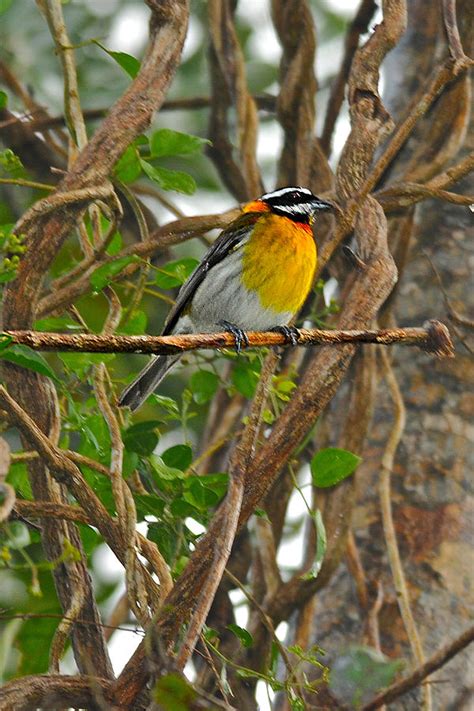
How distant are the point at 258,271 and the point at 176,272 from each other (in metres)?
0.58

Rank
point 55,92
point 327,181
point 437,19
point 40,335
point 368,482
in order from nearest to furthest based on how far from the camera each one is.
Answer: point 40,335
point 368,482
point 327,181
point 437,19
point 55,92

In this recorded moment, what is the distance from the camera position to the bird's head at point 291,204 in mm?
3789

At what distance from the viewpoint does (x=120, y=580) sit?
187 inches

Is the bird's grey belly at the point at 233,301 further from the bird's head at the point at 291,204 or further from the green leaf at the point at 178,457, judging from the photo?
the green leaf at the point at 178,457

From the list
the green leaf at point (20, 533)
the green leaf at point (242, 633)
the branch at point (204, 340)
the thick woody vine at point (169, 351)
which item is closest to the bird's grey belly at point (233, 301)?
the thick woody vine at point (169, 351)

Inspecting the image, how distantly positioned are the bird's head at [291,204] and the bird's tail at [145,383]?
655 millimetres

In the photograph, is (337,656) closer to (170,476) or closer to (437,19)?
(170,476)

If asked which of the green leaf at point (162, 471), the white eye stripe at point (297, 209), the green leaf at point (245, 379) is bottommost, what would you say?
the green leaf at point (162, 471)

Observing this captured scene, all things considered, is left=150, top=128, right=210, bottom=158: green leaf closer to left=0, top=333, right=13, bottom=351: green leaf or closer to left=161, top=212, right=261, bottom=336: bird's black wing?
left=161, top=212, right=261, bottom=336: bird's black wing

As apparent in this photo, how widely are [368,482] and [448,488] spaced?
0.25 m

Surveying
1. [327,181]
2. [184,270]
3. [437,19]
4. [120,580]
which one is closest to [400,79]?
[437,19]

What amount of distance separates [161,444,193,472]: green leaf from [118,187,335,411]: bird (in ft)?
2.49

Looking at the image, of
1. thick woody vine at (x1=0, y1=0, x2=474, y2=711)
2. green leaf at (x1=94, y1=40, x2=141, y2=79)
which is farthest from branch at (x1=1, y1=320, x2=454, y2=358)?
green leaf at (x1=94, y1=40, x2=141, y2=79)

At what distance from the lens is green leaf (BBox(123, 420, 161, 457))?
2.96 meters
